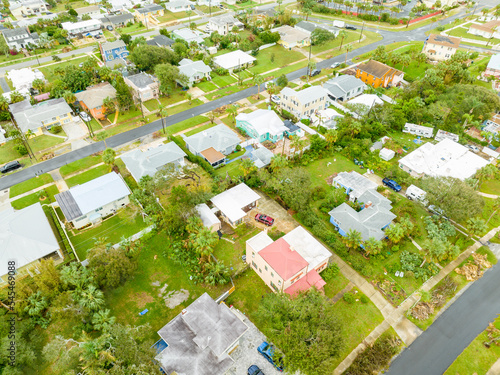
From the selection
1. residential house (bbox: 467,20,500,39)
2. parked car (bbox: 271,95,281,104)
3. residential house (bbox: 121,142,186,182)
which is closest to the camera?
Answer: residential house (bbox: 121,142,186,182)

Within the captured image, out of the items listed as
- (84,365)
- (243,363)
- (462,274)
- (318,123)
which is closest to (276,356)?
(243,363)

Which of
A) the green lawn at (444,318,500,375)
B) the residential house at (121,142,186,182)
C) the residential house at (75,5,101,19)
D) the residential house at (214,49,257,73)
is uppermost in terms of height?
→ the residential house at (75,5,101,19)

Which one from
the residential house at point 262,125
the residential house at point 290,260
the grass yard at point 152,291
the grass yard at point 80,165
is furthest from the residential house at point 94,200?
the residential house at point 262,125

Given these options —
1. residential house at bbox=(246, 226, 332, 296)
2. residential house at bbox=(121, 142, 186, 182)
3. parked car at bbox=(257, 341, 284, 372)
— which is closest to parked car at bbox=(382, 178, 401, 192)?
residential house at bbox=(246, 226, 332, 296)

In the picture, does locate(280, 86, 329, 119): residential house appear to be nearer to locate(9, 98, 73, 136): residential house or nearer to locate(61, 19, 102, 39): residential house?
locate(9, 98, 73, 136): residential house

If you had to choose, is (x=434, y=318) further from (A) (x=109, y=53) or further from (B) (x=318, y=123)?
(A) (x=109, y=53)

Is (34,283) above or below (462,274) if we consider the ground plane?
above
